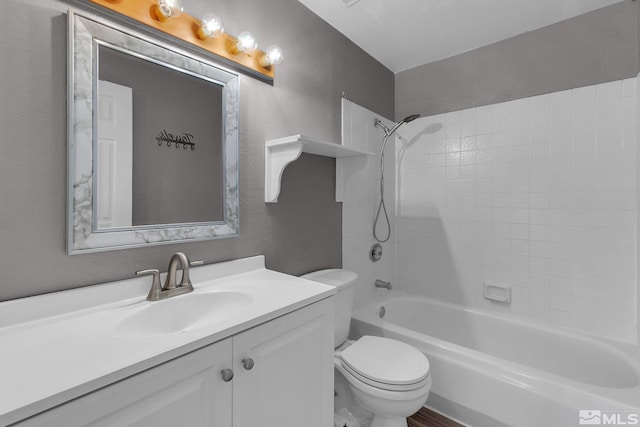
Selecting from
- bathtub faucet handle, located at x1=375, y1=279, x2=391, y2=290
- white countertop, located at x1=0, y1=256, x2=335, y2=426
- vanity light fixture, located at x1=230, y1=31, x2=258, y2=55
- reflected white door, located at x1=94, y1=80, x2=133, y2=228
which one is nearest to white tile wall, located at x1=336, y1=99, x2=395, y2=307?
bathtub faucet handle, located at x1=375, y1=279, x2=391, y2=290

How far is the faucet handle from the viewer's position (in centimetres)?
101

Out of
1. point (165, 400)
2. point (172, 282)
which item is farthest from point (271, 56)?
point (165, 400)

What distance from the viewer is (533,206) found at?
1.97m

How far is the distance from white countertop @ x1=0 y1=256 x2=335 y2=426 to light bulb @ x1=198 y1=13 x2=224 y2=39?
951 millimetres

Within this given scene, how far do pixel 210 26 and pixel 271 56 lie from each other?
0.32m

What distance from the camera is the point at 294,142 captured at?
1.36 metres

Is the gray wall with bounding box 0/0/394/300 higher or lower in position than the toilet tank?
higher

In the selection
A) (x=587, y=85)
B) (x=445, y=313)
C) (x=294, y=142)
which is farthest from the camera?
(x=445, y=313)

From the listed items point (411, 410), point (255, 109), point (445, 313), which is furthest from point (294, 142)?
point (445, 313)

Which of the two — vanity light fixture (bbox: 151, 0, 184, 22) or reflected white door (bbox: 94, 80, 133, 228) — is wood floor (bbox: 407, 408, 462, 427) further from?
vanity light fixture (bbox: 151, 0, 184, 22)

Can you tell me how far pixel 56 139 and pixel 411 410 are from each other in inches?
66.0

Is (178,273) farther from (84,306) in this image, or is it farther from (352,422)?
(352,422)

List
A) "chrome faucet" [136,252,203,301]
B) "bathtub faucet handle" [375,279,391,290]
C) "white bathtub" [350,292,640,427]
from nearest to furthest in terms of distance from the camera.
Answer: "chrome faucet" [136,252,203,301] → "white bathtub" [350,292,640,427] → "bathtub faucet handle" [375,279,391,290]

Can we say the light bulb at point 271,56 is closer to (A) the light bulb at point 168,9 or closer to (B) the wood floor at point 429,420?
(A) the light bulb at point 168,9
